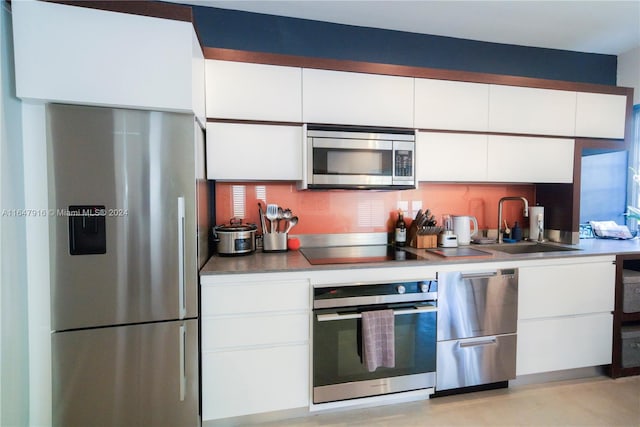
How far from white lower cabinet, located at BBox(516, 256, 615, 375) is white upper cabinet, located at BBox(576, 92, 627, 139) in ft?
3.42

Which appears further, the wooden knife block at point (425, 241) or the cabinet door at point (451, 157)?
the wooden knife block at point (425, 241)

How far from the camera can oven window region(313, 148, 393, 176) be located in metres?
1.95

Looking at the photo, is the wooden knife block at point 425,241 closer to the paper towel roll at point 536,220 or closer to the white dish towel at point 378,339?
the white dish towel at point 378,339

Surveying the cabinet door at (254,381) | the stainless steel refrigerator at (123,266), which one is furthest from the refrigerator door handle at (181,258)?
the cabinet door at (254,381)

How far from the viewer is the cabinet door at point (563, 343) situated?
197 cm

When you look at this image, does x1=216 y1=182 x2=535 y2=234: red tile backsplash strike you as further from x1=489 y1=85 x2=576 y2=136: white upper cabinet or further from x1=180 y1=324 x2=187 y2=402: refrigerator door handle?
x1=180 y1=324 x2=187 y2=402: refrigerator door handle

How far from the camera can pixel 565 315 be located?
6.62 feet

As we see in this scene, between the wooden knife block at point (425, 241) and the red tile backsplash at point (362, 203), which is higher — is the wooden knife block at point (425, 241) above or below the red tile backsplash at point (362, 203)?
below

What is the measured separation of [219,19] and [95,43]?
1056 millimetres

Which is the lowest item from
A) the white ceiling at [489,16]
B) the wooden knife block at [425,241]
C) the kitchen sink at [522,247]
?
the kitchen sink at [522,247]

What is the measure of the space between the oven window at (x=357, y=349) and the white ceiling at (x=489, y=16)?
210cm

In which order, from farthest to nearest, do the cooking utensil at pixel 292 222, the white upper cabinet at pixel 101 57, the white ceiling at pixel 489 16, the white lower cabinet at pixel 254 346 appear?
the cooking utensil at pixel 292 222 < the white ceiling at pixel 489 16 < the white lower cabinet at pixel 254 346 < the white upper cabinet at pixel 101 57

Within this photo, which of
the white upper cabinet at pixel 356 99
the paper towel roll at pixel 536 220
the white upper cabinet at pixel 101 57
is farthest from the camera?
the paper towel roll at pixel 536 220

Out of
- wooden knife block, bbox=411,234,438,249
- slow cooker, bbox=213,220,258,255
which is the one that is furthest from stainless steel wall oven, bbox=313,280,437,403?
slow cooker, bbox=213,220,258,255
